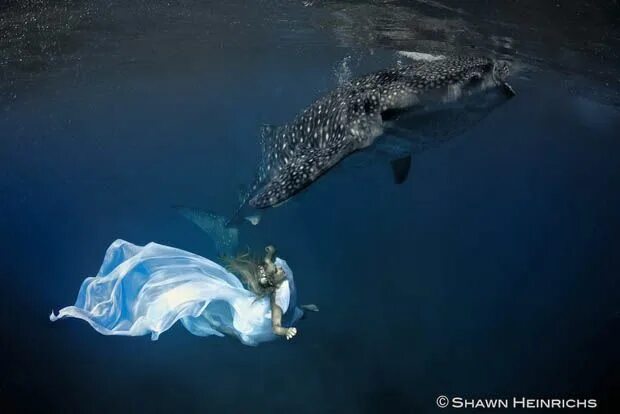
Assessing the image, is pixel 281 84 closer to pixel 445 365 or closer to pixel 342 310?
pixel 342 310

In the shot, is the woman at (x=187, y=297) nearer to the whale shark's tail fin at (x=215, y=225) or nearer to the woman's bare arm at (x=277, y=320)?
the woman's bare arm at (x=277, y=320)

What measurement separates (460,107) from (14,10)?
40.2 feet

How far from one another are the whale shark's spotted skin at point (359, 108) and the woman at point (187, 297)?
0.99 metres

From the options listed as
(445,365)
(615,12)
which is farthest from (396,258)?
(615,12)

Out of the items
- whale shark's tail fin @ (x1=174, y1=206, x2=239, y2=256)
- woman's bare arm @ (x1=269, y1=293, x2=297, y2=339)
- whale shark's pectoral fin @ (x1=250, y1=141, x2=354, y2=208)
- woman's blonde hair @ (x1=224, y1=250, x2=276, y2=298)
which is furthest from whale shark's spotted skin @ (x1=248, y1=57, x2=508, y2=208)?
whale shark's tail fin @ (x1=174, y1=206, x2=239, y2=256)

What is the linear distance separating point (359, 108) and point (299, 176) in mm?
1551

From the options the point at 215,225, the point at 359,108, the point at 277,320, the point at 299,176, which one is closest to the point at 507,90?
the point at 359,108

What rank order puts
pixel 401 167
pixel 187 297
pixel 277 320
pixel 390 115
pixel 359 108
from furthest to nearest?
pixel 401 167 < pixel 359 108 < pixel 390 115 < pixel 187 297 < pixel 277 320

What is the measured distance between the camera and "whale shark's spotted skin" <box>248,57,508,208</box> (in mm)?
5594

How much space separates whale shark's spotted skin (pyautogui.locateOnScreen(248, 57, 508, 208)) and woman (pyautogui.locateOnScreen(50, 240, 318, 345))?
38.9 inches

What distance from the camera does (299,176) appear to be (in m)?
5.54

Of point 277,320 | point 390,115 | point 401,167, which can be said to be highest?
point 390,115

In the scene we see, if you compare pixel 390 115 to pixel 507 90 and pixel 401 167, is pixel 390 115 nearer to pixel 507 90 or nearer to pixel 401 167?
pixel 507 90

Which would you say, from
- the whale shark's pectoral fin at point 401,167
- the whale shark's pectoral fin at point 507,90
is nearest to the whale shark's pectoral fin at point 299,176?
the whale shark's pectoral fin at point 401,167
